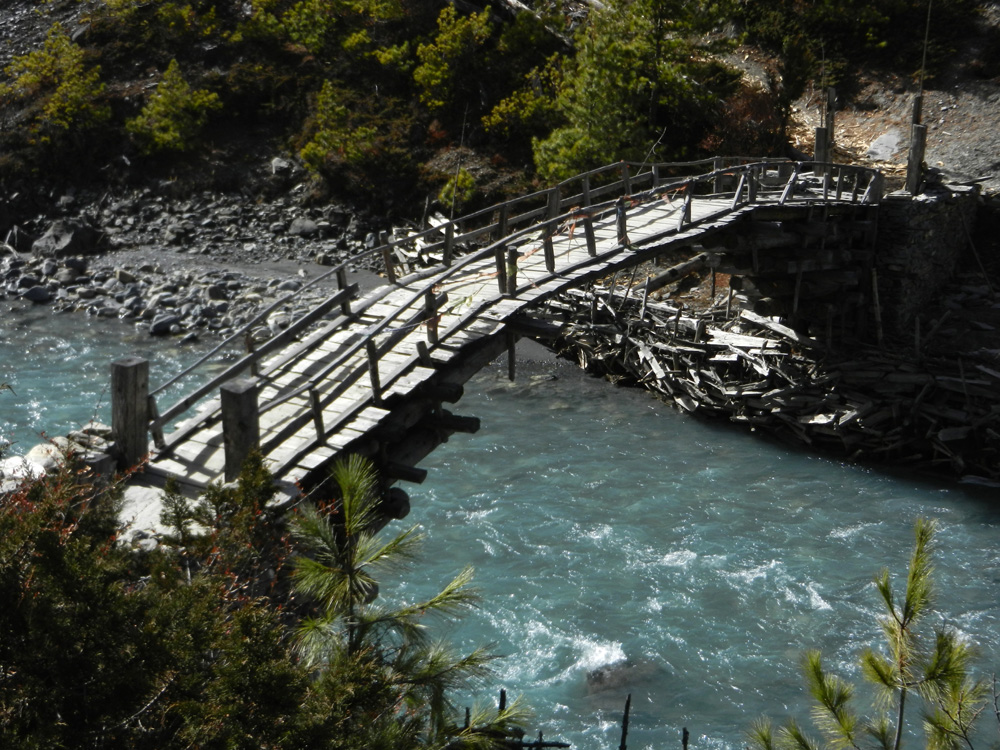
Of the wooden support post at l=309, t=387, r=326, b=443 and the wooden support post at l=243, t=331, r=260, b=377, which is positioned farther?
the wooden support post at l=243, t=331, r=260, b=377

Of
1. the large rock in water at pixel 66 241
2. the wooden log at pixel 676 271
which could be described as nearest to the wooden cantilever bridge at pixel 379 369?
the wooden log at pixel 676 271

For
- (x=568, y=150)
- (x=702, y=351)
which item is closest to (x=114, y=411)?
(x=702, y=351)

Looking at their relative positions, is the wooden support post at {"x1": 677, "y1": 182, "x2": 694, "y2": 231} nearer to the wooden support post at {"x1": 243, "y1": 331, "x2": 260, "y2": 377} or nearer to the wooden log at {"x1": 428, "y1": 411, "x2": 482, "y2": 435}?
the wooden log at {"x1": 428, "y1": 411, "x2": 482, "y2": 435}

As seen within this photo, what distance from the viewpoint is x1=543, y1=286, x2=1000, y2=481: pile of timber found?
62.7 feet

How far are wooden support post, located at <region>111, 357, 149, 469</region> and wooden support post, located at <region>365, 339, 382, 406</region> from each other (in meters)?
2.33

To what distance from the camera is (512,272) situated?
13820 mm

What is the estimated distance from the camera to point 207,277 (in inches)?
1158

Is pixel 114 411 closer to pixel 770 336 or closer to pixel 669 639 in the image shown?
pixel 669 639

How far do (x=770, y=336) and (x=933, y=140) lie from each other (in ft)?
36.4

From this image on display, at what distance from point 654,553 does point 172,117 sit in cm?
2910

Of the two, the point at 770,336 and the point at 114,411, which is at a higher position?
the point at 114,411

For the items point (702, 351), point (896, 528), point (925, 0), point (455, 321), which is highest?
point (925, 0)

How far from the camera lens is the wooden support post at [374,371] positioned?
10.7 meters

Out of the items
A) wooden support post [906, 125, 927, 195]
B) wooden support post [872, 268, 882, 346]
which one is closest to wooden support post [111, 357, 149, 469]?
wooden support post [872, 268, 882, 346]
